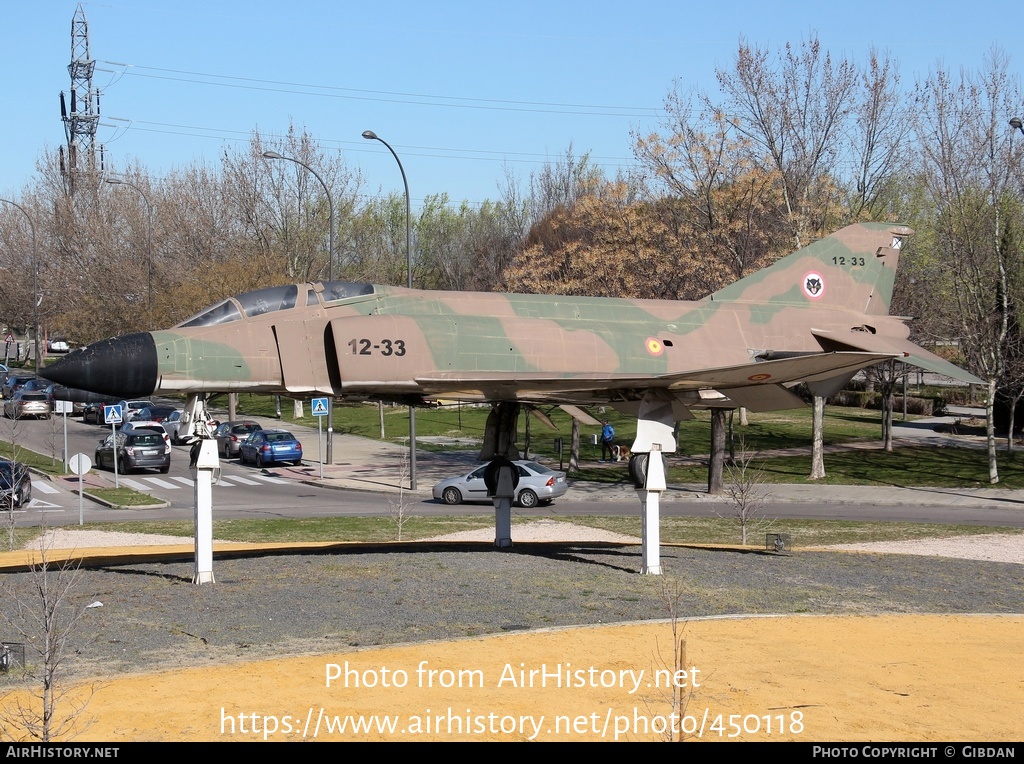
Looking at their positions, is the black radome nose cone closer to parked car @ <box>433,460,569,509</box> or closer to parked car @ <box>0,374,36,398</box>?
parked car @ <box>433,460,569,509</box>

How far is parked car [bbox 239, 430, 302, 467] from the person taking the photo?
46.0m

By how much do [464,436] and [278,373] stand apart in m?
40.9

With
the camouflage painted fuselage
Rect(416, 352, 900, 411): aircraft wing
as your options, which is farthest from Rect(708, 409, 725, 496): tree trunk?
Rect(416, 352, 900, 411): aircraft wing

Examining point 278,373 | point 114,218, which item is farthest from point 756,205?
point 114,218

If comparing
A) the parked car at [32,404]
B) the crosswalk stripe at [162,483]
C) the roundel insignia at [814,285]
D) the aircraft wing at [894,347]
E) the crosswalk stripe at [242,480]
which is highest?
the roundel insignia at [814,285]

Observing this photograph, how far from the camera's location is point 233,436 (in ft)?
164

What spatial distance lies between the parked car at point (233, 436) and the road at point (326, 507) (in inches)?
274

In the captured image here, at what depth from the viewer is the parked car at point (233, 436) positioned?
163 ft

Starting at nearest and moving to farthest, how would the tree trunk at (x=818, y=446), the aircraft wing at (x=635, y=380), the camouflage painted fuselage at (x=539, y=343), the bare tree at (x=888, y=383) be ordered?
the camouflage painted fuselage at (x=539, y=343)
the aircraft wing at (x=635, y=380)
the tree trunk at (x=818, y=446)
the bare tree at (x=888, y=383)

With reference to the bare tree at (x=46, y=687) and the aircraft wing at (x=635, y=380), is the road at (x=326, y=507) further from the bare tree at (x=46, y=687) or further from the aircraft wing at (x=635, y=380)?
the bare tree at (x=46, y=687)

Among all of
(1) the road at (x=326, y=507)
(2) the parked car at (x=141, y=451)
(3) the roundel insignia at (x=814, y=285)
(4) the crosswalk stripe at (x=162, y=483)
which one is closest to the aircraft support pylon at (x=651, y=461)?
(3) the roundel insignia at (x=814, y=285)

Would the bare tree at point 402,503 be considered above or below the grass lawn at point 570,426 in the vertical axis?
below

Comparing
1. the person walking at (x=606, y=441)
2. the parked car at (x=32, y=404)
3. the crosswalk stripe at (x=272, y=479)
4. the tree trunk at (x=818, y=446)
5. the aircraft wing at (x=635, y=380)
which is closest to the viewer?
the aircraft wing at (x=635, y=380)
